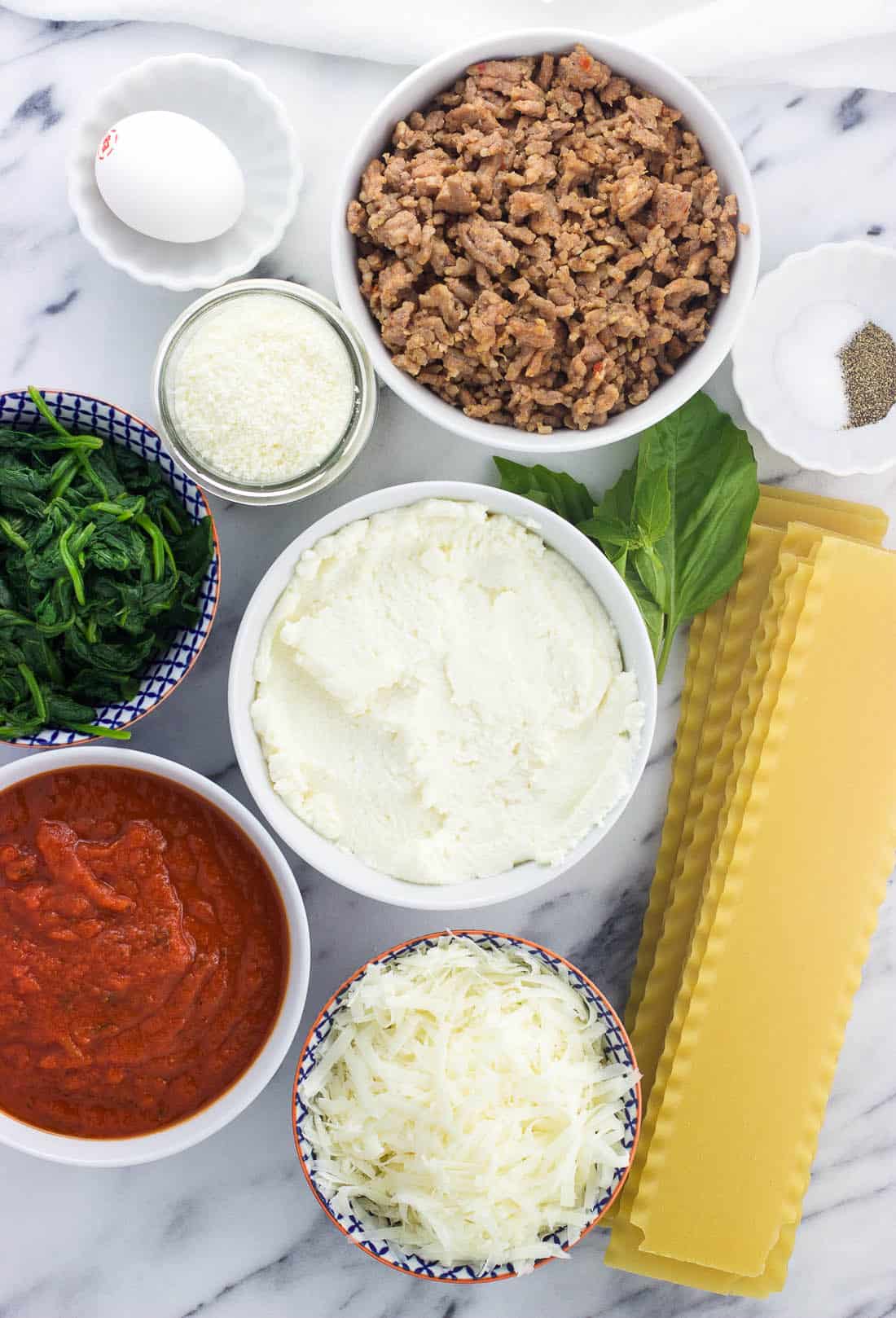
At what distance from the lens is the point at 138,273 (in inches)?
95.8

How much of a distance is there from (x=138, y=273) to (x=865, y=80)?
1.79m

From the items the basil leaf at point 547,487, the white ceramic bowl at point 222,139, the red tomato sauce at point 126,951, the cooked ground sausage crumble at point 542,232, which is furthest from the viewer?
the basil leaf at point 547,487

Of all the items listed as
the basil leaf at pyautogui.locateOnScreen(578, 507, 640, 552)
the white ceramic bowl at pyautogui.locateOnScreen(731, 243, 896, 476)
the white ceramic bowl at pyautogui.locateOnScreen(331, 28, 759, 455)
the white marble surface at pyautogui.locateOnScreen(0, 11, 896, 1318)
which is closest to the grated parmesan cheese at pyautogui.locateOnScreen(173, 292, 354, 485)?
the white ceramic bowl at pyautogui.locateOnScreen(331, 28, 759, 455)

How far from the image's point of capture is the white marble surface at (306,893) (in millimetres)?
2615

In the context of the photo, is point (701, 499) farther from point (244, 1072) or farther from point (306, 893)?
point (244, 1072)

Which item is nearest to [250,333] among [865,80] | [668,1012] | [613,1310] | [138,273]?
[138,273]

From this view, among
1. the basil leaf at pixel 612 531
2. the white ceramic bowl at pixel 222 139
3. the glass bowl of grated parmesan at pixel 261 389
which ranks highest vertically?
the white ceramic bowl at pixel 222 139

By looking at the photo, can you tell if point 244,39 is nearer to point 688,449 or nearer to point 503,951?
point 688,449

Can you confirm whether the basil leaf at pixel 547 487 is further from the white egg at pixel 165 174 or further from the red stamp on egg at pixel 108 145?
the red stamp on egg at pixel 108 145

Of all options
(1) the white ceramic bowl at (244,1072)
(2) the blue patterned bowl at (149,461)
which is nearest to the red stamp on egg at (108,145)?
(2) the blue patterned bowl at (149,461)

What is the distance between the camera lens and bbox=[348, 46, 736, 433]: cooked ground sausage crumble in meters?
2.15

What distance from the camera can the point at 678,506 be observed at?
2.55 metres

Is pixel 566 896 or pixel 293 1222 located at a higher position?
pixel 566 896

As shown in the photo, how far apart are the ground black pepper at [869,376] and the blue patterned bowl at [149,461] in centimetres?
154
